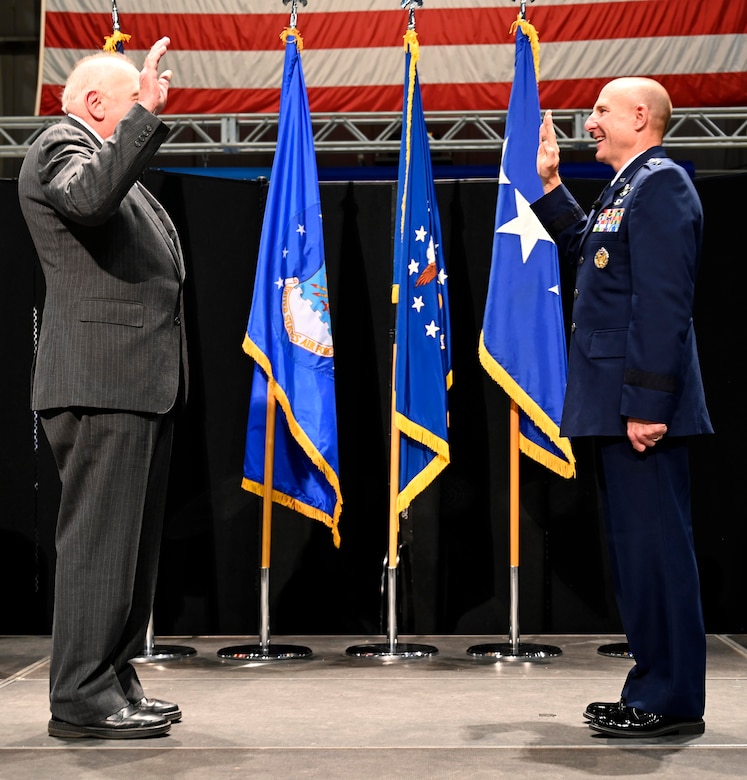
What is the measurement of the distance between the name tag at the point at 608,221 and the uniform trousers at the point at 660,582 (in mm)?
513

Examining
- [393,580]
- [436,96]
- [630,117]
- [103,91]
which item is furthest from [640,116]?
[436,96]

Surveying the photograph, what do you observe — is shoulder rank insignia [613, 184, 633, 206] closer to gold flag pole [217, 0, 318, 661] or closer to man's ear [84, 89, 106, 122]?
man's ear [84, 89, 106, 122]

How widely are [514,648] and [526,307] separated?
1234 millimetres

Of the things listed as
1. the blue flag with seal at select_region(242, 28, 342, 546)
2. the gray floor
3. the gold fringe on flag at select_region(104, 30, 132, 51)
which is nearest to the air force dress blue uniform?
the gray floor

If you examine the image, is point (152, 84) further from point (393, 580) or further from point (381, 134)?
point (381, 134)

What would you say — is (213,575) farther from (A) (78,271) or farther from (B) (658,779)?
(B) (658,779)

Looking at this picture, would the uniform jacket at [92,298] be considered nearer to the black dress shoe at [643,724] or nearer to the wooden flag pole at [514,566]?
the black dress shoe at [643,724]

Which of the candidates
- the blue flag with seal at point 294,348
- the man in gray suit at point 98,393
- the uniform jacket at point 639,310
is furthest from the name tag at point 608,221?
the blue flag with seal at point 294,348

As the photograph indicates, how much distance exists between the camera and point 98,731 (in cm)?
268

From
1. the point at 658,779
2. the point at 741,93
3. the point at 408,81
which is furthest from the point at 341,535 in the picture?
the point at 741,93

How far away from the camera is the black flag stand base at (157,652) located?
4.10 metres

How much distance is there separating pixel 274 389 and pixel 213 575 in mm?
956

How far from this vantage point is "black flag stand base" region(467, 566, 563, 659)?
13.6ft

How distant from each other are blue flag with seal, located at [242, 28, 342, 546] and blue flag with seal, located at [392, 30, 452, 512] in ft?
0.86
